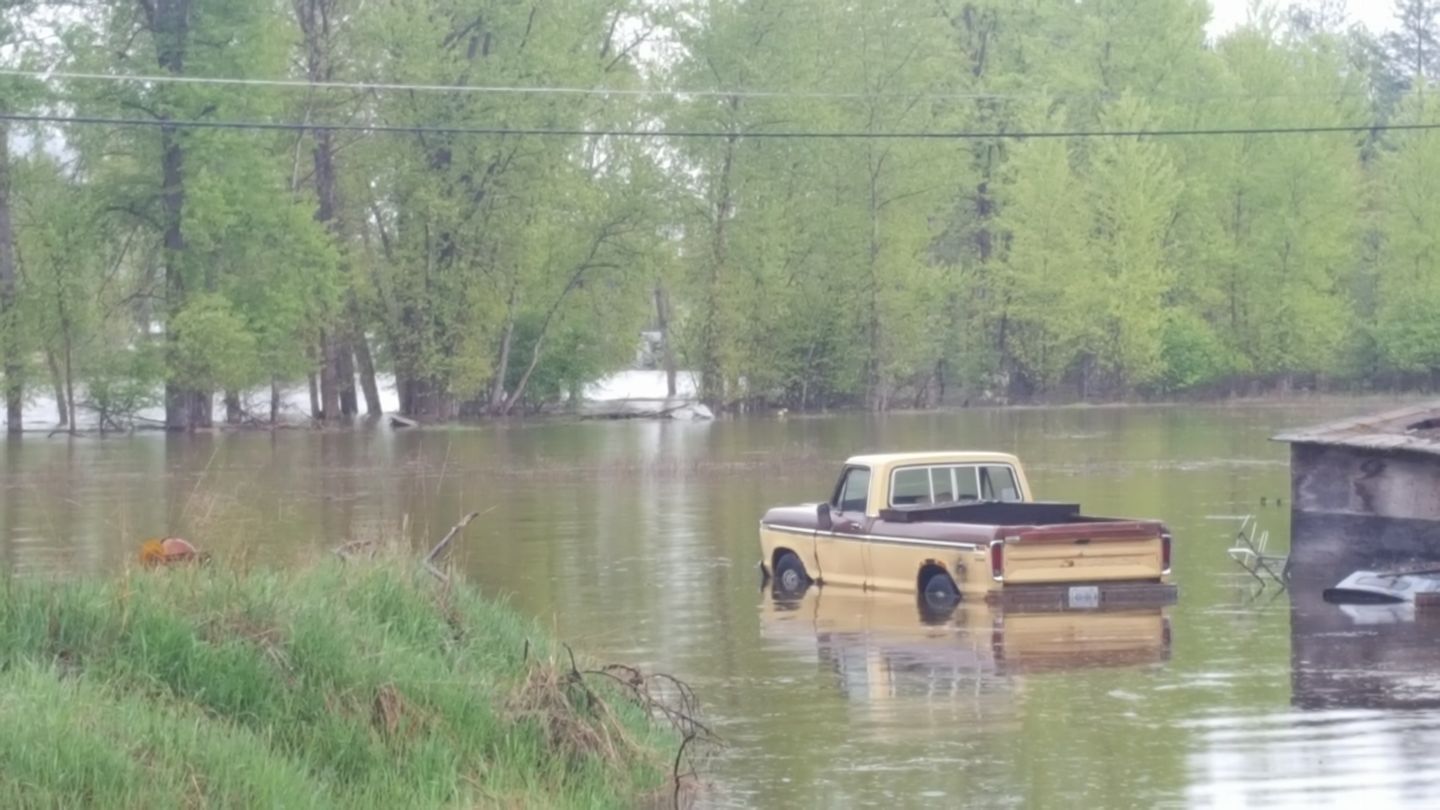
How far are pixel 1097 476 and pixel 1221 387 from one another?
47.9 metres

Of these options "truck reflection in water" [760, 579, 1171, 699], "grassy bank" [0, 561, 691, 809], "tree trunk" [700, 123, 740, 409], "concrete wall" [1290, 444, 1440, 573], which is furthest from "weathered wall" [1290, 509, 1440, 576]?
"tree trunk" [700, 123, 740, 409]

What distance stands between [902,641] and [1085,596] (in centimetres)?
263

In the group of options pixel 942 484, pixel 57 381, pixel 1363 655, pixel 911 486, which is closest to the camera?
pixel 1363 655

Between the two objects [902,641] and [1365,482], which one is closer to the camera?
[902,641]

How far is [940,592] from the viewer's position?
21.3m

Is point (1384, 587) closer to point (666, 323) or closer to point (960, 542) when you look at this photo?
point (960, 542)

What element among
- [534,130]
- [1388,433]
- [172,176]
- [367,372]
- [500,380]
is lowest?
[1388,433]

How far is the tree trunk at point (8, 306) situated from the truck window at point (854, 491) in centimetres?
4497

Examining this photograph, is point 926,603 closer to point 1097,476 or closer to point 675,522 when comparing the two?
point 675,522

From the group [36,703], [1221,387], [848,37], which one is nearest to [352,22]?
[848,37]

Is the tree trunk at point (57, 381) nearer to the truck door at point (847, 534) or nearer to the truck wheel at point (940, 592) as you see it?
the truck door at point (847, 534)

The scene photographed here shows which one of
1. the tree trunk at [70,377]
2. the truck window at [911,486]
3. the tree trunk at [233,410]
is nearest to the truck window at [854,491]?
the truck window at [911,486]

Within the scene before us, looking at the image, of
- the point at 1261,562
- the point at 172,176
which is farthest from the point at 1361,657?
the point at 172,176

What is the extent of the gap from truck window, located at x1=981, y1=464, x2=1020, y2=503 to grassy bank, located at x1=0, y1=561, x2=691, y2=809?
33.2ft
